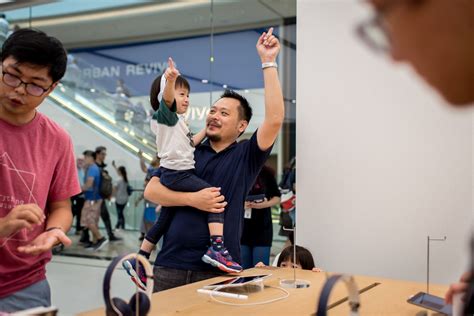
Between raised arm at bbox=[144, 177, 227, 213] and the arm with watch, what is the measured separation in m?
0.40

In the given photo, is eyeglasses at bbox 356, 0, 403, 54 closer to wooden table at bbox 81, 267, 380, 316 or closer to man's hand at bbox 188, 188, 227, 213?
wooden table at bbox 81, 267, 380, 316

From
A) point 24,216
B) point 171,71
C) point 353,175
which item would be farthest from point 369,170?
point 24,216

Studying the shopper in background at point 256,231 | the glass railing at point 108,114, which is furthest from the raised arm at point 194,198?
the glass railing at point 108,114

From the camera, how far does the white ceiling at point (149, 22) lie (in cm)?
520

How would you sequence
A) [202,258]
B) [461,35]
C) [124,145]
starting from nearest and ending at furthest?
[461,35], [202,258], [124,145]

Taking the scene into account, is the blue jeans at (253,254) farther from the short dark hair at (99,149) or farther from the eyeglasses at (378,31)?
the short dark hair at (99,149)

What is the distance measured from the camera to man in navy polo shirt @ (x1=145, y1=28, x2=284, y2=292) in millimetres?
1467

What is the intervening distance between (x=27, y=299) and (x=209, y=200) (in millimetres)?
576

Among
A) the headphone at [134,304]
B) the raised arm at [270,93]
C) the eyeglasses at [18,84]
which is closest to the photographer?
the headphone at [134,304]

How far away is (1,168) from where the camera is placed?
1036mm

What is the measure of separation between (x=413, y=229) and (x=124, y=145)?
4.37m

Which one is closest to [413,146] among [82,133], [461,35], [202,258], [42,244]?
[202,258]

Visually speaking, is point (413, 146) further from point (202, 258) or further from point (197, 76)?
point (197, 76)

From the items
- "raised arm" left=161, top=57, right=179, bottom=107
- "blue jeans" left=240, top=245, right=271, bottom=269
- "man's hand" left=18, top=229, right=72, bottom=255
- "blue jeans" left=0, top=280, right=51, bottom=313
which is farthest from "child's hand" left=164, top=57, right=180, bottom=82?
"blue jeans" left=240, top=245, right=271, bottom=269
